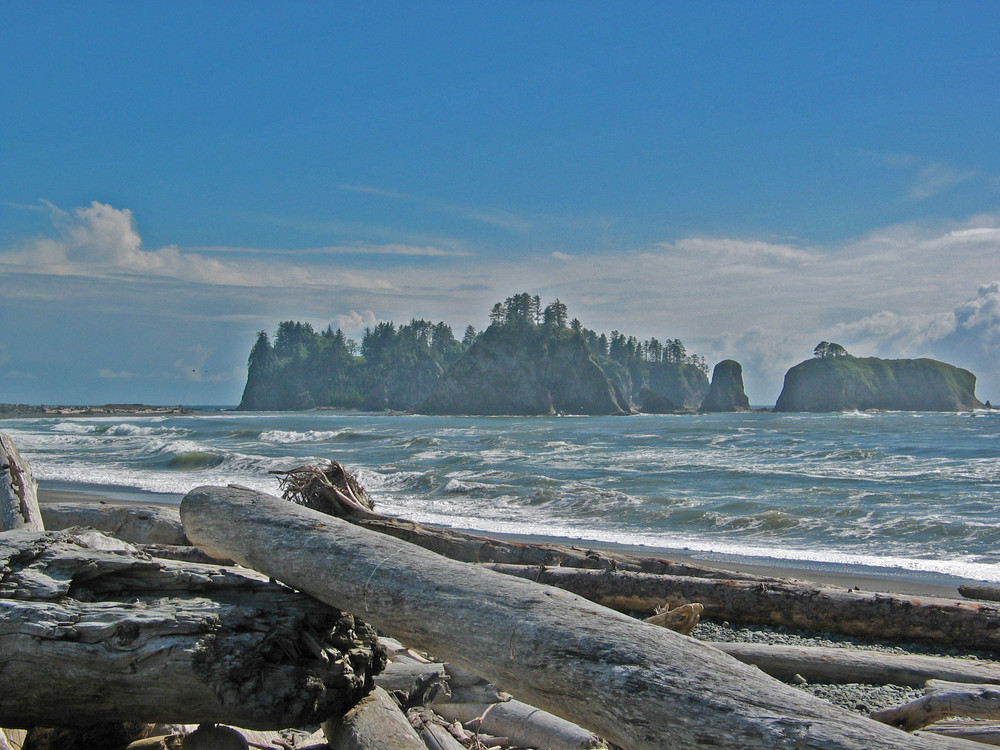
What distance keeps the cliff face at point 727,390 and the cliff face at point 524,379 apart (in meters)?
47.1

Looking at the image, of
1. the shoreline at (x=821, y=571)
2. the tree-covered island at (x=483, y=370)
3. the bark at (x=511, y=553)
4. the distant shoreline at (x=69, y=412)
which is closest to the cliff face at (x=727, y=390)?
the tree-covered island at (x=483, y=370)

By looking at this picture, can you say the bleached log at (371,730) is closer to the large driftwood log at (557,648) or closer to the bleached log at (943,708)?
the large driftwood log at (557,648)

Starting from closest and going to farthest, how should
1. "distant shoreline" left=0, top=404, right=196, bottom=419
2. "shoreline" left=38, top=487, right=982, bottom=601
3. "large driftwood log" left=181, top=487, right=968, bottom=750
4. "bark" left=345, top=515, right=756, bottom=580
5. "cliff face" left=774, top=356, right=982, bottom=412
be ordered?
"large driftwood log" left=181, top=487, right=968, bottom=750
"bark" left=345, top=515, right=756, bottom=580
"shoreline" left=38, top=487, right=982, bottom=601
"distant shoreline" left=0, top=404, right=196, bottom=419
"cliff face" left=774, top=356, right=982, bottom=412

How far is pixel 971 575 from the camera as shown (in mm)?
8664

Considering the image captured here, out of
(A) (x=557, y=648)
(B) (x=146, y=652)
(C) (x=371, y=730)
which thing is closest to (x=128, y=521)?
(B) (x=146, y=652)

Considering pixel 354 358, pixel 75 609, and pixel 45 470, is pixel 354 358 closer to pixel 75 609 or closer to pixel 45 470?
pixel 45 470

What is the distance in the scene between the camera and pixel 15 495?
6.50 meters

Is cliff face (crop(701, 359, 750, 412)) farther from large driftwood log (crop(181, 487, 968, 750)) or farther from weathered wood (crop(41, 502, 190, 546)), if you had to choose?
large driftwood log (crop(181, 487, 968, 750))

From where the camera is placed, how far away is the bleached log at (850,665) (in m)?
4.65

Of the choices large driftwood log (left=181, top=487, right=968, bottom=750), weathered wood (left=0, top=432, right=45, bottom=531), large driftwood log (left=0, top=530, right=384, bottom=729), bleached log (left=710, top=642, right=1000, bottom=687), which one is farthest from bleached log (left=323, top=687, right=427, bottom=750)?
weathered wood (left=0, top=432, right=45, bottom=531)

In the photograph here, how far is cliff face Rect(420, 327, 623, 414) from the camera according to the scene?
119 m

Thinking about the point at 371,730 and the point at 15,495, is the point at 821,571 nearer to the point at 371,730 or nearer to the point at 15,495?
the point at 371,730

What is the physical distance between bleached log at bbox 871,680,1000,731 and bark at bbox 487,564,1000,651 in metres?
2.55

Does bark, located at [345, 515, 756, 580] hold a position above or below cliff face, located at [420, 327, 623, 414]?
below
